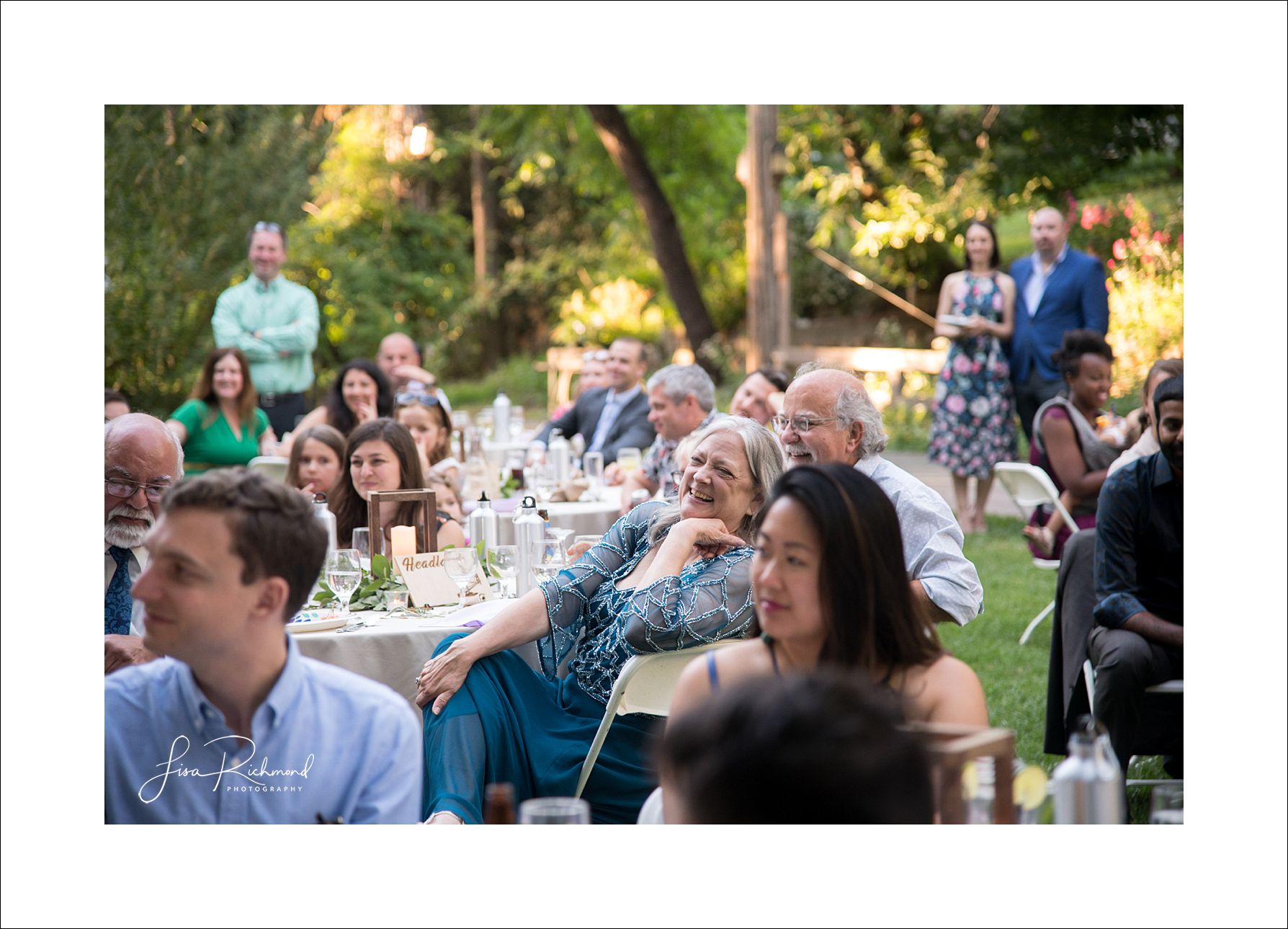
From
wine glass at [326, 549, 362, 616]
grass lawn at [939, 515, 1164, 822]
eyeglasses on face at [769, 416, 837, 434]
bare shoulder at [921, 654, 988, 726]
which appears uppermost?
eyeglasses on face at [769, 416, 837, 434]

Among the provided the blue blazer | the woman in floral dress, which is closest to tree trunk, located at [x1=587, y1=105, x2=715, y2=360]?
the woman in floral dress

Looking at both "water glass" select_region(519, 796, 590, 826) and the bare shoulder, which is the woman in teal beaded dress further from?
"water glass" select_region(519, 796, 590, 826)

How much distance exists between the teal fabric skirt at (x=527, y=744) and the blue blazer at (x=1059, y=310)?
5581mm

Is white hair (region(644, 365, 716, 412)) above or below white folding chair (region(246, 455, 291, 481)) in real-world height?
above

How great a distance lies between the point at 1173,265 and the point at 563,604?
7639mm

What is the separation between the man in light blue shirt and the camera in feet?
7.16

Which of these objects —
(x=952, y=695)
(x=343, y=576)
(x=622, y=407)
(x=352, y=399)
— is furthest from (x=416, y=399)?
(x=952, y=695)

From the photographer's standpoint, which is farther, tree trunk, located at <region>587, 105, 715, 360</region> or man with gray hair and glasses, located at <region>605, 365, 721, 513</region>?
tree trunk, located at <region>587, 105, 715, 360</region>

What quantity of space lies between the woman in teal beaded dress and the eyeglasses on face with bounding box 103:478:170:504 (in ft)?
2.59

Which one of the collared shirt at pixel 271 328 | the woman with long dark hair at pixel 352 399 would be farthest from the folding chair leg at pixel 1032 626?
the collared shirt at pixel 271 328

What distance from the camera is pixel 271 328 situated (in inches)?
323

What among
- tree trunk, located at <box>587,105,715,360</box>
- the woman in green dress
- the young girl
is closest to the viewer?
the young girl
